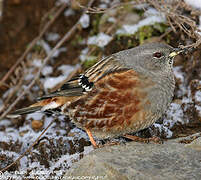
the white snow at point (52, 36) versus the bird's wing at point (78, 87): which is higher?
the white snow at point (52, 36)

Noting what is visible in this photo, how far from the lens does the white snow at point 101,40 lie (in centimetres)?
775

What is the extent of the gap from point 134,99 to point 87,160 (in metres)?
1.01

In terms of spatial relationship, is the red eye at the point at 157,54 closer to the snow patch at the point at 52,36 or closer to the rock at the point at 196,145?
the rock at the point at 196,145

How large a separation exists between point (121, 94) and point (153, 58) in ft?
2.38

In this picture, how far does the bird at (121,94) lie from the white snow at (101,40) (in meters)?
2.75

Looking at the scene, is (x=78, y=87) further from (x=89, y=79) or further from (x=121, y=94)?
(x=121, y=94)

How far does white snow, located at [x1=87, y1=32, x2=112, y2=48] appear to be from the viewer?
25.4 ft

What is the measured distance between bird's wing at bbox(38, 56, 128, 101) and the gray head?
5.8 inches

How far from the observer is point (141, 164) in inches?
152

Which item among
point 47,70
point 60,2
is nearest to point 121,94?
point 47,70

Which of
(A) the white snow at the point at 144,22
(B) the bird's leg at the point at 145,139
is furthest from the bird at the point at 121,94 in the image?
(A) the white snow at the point at 144,22

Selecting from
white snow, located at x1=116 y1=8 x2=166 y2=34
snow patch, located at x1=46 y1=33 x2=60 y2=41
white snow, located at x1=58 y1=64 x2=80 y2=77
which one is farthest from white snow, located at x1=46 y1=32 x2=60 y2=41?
white snow, located at x1=116 y1=8 x2=166 y2=34

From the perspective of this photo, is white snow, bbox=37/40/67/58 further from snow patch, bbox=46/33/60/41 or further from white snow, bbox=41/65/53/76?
white snow, bbox=41/65/53/76

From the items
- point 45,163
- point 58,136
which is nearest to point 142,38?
point 58,136
